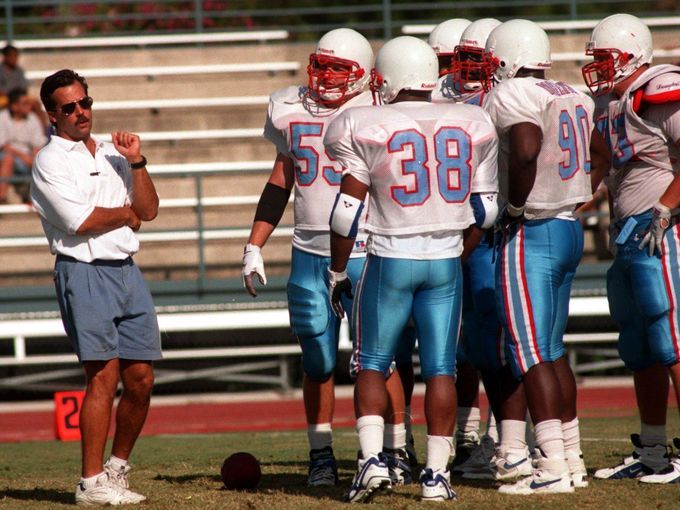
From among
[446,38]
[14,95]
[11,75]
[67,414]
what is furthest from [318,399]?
[11,75]

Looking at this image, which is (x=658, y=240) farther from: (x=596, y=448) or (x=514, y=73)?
(x=596, y=448)

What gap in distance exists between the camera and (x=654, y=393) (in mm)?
5594

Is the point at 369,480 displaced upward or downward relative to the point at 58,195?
downward

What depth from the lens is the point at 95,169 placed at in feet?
17.6

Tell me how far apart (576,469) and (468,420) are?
860 millimetres

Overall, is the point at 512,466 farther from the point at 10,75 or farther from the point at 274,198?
the point at 10,75

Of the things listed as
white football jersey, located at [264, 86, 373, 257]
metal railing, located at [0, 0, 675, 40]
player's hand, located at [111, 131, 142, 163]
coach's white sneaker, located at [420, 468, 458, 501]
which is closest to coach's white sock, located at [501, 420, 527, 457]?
coach's white sneaker, located at [420, 468, 458, 501]

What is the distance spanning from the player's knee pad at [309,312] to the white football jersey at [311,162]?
20cm

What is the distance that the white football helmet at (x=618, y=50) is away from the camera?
18.1ft

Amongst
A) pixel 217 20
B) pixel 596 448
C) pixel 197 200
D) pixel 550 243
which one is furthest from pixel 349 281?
pixel 217 20

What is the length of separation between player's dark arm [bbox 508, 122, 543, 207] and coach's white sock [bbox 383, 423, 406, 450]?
123 cm

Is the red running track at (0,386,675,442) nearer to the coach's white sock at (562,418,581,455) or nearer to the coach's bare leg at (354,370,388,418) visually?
the coach's white sock at (562,418,581,455)

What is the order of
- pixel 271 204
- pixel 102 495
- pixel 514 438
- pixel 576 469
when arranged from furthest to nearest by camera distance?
pixel 271 204 < pixel 514 438 < pixel 576 469 < pixel 102 495

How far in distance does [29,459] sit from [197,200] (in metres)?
4.87
